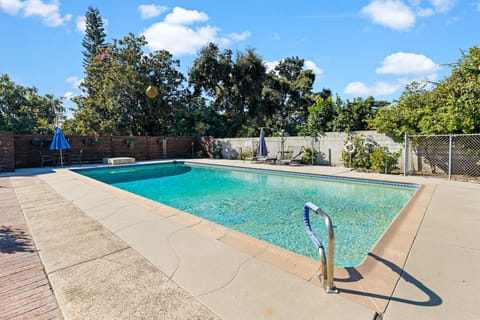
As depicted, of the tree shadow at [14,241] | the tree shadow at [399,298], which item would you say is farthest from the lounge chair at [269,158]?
the tree shadow at [14,241]

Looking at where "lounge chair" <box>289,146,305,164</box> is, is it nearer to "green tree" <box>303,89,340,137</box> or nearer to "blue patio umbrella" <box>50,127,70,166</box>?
"green tree" <box>303,89,340,137</box>

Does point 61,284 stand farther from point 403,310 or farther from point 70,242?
point 403,310

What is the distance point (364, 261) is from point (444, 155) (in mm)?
7523

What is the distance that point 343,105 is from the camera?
1094 centimetres

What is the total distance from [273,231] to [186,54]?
1968 centimetres

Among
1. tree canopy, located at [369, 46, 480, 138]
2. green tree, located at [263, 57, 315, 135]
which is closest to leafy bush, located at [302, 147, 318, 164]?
tree canopy, located at [369, 46, 480, 138]

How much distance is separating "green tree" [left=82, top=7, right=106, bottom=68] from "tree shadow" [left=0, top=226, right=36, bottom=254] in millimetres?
29516

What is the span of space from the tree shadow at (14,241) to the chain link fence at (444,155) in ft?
30.9

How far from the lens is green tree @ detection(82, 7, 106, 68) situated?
1043 inches

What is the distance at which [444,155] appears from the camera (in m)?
7.52

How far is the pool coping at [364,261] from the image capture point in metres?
1.86

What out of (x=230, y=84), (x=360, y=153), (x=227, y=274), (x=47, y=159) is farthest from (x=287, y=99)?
(x=227, y=274)

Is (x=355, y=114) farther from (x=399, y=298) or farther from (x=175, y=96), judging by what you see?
(x=175, y=96)

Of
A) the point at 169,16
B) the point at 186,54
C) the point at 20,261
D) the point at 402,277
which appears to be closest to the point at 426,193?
the point at 402,277
